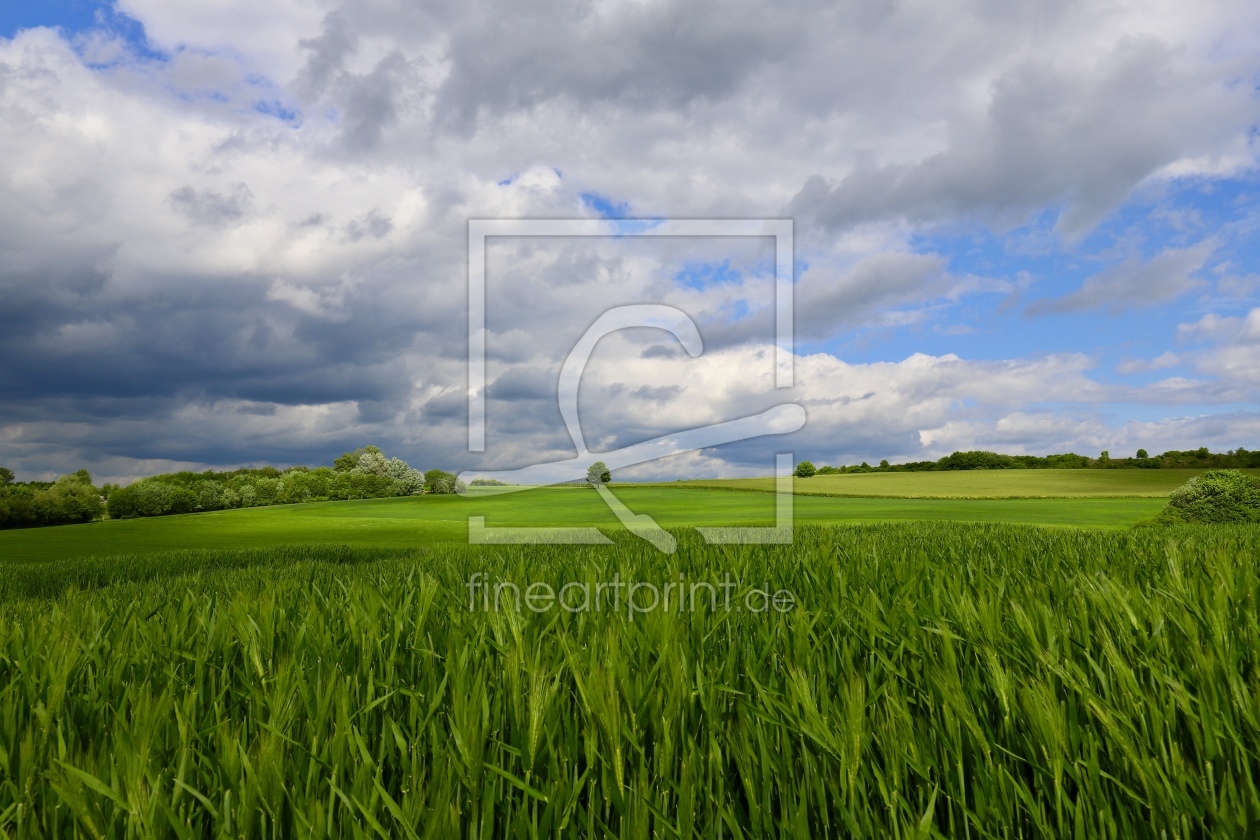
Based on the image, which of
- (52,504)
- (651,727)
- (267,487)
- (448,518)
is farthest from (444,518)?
(651,727)

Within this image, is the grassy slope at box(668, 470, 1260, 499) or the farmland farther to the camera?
the grassy slope at box(668, 470, 1260, 499)

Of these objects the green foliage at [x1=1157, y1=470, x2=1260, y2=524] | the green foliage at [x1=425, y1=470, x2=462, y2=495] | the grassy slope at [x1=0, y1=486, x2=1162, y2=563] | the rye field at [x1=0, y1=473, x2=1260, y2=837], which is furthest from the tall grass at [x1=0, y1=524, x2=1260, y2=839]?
the green foliage at [x1=425, y1=470, x2=462, y2=495]

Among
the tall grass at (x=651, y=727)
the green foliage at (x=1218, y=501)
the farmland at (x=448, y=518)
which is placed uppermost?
the tall grass at (x=651, y=727)

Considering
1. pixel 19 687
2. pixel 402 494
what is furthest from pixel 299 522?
pixel 19 687

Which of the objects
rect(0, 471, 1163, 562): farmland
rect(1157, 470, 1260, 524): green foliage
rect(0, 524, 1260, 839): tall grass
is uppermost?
rect(0, 524, 1260, 839): tall grass

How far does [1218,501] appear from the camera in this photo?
57.8 ft

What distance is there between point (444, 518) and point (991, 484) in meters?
39.2

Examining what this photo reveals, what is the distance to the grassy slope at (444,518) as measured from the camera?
18.6 meters

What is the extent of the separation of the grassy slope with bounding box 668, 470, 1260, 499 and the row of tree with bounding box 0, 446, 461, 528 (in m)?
22.8

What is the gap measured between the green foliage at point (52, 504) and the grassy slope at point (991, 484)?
3536 cm

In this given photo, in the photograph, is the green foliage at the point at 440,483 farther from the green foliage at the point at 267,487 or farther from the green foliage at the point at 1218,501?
the green foliage at the point at 1218,501

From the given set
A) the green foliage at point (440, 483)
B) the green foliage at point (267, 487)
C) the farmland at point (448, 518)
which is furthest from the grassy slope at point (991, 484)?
the green foliage at point (267, 487)

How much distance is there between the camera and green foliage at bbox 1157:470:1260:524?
17234 millimetres

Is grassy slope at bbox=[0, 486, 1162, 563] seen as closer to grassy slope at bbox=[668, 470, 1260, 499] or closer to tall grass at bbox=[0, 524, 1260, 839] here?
grassy slope at bbox=[668, 470, 1260, 499]
